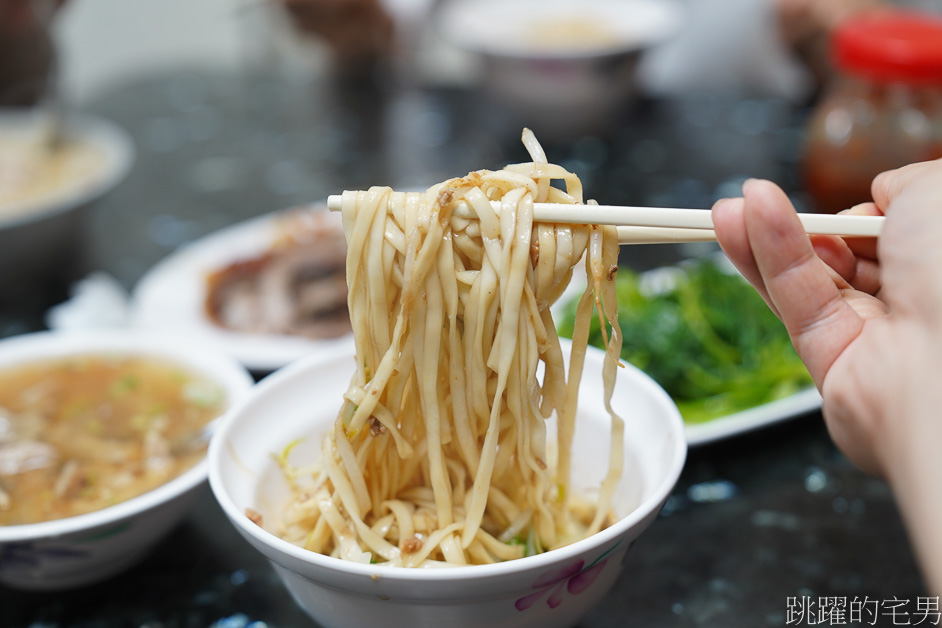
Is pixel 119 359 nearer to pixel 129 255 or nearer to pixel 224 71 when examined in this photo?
pixel 129 255

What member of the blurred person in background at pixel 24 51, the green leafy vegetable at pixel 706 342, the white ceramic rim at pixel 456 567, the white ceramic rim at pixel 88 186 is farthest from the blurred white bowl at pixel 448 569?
the blurred person in background at pixel 24 51

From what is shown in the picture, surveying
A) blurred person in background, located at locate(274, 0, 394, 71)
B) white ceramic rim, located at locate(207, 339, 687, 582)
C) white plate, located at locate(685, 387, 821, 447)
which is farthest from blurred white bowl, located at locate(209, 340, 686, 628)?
blurred person in background, located at locate(274, 0, 394, 71)

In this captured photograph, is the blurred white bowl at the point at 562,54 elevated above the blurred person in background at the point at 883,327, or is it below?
below

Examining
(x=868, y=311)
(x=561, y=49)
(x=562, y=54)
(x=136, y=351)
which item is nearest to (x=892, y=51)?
(x=562, y=54)

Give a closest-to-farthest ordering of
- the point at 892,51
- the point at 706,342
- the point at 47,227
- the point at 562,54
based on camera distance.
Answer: the point at 706,342, the point at 892,51, the point at 47,227, the point at 562,54

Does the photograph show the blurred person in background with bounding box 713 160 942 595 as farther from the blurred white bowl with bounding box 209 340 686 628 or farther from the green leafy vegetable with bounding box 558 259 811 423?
the green leafy vegetable with bounding box 558 259 811 423

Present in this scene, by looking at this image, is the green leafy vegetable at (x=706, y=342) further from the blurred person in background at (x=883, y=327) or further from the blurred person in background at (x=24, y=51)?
the blurred person in background at (x=24, y=51)

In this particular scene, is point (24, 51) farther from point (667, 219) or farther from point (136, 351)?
point (667, 219)
